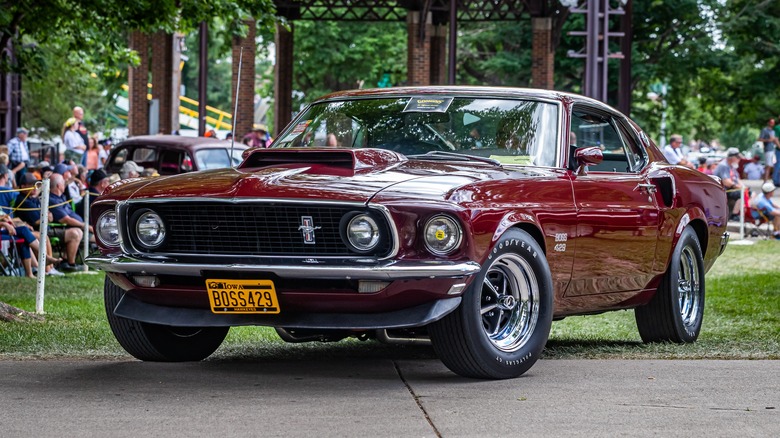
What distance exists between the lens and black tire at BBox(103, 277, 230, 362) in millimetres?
7496

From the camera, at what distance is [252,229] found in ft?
22.1

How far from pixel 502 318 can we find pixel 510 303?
0.10 meters

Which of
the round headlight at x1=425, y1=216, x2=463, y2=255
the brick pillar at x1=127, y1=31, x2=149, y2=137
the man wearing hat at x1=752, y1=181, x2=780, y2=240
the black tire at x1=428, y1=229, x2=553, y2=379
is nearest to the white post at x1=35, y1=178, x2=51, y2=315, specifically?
the black tire at x1=428, y1=229, x2=553, y2=379

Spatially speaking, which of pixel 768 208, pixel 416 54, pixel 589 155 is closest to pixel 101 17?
pixel 589 155

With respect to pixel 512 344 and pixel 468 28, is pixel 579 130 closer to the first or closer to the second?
pixel 512 344

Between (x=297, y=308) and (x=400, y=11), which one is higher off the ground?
(x=400, y=11)

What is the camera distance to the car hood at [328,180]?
652cm

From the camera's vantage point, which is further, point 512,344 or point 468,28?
point 468,28

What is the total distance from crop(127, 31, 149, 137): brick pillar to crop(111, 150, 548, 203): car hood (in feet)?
113

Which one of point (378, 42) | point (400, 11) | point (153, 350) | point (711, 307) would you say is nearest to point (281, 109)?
point (378, 42)

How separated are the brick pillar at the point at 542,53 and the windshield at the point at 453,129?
33.9m

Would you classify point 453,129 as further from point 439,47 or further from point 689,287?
point 439,47

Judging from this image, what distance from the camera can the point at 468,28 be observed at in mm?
54688

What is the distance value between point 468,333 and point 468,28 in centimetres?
4886
